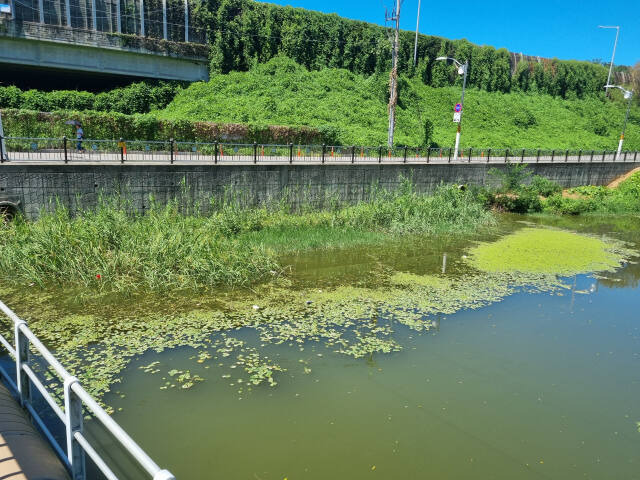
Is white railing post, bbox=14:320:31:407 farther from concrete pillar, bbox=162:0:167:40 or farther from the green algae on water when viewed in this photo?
concrete pillar, bbox=162:0:167:40

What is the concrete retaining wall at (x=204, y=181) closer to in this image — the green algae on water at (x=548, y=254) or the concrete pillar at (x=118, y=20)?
the green algae on water at (x=548, y=254)

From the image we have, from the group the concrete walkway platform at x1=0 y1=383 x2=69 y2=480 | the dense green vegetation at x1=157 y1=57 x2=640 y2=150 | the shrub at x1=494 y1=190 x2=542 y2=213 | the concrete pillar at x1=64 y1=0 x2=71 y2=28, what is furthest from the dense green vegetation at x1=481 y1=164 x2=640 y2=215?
the concrete pillar at x1=64 y1=0 x2=71 y2=28

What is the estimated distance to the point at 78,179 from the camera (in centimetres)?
1210

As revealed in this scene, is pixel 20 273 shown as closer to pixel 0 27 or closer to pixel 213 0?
pixel 0 27

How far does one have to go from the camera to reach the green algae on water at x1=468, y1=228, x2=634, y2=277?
1234cm

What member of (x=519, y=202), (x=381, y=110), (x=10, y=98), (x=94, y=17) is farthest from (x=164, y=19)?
(x=519, y=202)

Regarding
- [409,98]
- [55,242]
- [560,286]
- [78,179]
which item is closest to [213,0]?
[409,98]

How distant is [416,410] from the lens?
221 inches

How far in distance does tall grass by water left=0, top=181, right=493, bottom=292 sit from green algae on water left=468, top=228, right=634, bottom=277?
3.49 metres

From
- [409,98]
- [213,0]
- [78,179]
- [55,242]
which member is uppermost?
[213,0]

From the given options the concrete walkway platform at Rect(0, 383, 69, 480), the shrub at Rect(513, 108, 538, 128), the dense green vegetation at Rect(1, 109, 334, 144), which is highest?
the shrub at Rect(513, 108, 538, 128)

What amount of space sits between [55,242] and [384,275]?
7.32m

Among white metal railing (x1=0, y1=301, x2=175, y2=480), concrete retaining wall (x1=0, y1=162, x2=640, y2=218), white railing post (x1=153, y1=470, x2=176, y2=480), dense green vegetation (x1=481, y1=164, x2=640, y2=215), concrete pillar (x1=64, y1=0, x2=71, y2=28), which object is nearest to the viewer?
white railing post (x1=153, y1=470, x2=176, y2=480)

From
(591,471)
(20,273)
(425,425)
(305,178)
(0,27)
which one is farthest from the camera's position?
(0,27)
